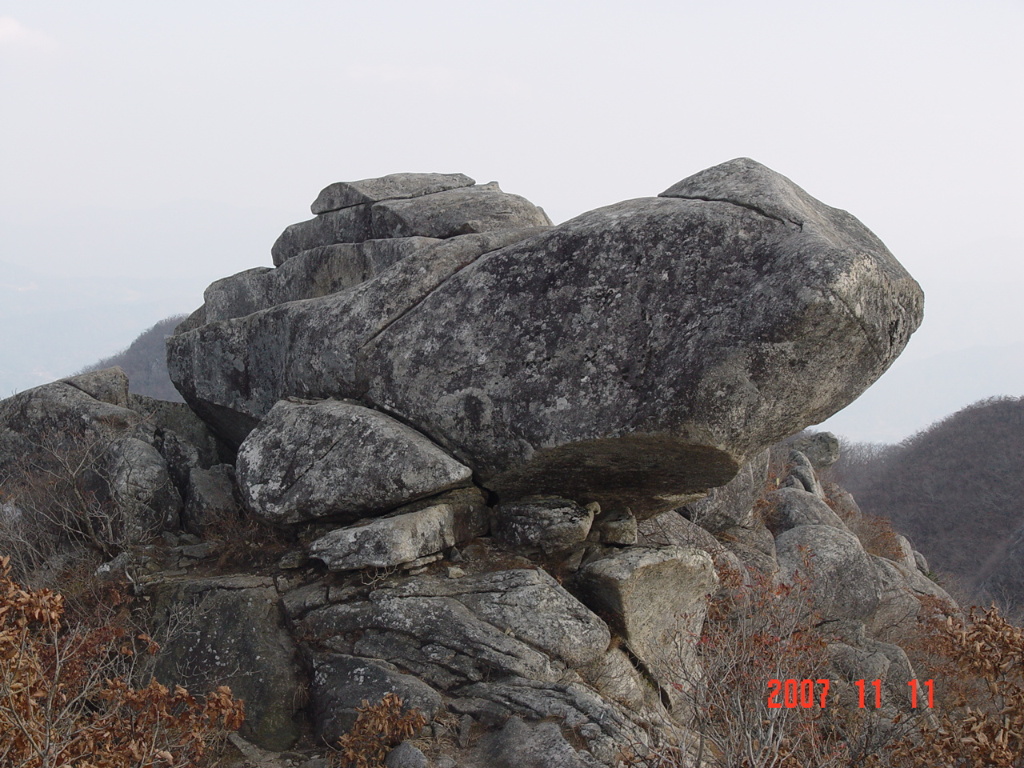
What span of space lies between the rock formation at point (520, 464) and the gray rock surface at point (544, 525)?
0.04m

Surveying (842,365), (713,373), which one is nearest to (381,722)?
(713,373)

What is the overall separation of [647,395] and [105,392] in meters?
10.6

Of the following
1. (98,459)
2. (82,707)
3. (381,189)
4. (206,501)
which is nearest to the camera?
(82,707)

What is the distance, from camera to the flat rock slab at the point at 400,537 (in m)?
9.91

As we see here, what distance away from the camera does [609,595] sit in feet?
33.9

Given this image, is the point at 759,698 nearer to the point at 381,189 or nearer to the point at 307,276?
the point at 307,276

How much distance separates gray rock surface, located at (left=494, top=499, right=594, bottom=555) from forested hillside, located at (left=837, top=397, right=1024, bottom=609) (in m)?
34.2

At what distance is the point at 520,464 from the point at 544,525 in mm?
938

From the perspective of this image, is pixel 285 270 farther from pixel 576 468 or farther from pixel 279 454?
pixel 576 468

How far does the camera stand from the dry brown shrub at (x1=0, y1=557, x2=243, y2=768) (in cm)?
627

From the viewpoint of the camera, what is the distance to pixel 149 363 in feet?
292

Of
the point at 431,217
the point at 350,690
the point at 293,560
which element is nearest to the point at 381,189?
the point at 431,217
